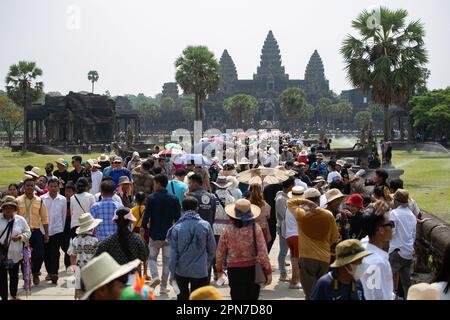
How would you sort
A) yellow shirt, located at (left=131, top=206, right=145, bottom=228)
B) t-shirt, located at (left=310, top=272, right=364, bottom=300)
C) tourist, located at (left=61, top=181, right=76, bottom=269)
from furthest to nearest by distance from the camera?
tourist, located at (left=61, top=181, right=76, bottom=269), yellow shirt, located at (left=131, top=206, right=145, bottom=228), t-shirt, located at (left=310, top=272, right=364, bottom=300)

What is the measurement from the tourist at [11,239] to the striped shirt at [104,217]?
0.85 meters

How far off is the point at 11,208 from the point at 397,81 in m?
22.6

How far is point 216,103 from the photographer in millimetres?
148625

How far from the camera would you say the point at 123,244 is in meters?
7.15

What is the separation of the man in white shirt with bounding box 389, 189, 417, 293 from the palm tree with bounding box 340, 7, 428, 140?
21581mm

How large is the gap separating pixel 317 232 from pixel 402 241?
1.15m

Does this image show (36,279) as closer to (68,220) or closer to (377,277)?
(68,220)

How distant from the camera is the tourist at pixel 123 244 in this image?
711 cm

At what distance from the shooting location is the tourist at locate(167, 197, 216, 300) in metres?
7.65

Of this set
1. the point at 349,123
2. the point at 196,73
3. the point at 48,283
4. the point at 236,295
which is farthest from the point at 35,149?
the point at 349,123

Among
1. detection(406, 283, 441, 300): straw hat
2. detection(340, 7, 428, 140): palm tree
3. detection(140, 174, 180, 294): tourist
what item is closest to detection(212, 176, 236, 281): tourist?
detection(140, 174, 180, 294): tourist

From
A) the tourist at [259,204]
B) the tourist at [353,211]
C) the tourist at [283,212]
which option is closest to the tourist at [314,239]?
the tourist at [353,211]

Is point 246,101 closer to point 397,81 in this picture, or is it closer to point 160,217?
point 397,81

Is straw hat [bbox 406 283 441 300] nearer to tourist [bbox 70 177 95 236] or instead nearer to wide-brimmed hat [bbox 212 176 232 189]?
wide-brimmed hat [bbox 212 176 232 189]
